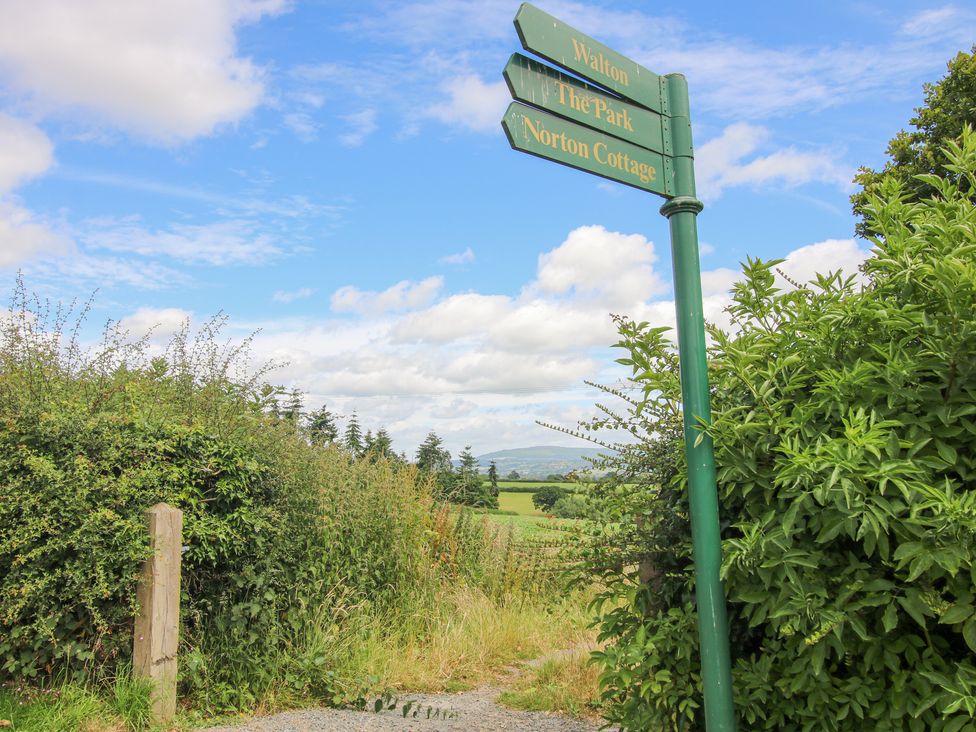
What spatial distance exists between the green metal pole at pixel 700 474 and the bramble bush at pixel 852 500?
0.07 metres

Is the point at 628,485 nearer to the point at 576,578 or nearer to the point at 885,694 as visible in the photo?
the point at 576,578

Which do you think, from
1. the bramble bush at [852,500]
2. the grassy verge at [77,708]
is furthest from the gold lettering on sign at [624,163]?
the grassy verge at [77,708]

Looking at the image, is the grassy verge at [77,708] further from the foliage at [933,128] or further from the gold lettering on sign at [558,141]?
the foliage at [933,128]

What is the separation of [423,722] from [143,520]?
93.0 inches

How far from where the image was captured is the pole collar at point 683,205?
308 centimetres

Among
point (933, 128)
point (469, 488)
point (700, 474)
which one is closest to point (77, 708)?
point (700, 474)

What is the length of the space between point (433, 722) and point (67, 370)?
13.7ft

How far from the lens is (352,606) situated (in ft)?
20.6

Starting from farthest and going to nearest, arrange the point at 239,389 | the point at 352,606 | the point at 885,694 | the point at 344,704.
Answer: the point at 239,389 → the point at 352,606 → the point at 344,704 → the point at 885,694

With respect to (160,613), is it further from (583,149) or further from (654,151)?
(654,151)

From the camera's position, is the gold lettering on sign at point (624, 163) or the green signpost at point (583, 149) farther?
the gold lettering on sign at point (624, 163)

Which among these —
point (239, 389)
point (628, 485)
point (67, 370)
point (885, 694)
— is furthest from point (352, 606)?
point (885, 694)

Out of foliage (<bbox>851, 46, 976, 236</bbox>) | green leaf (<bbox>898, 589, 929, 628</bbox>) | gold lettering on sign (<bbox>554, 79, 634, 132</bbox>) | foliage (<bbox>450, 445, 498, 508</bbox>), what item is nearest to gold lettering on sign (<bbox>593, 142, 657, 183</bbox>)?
gold lettering on sign (<bbox>554, 79, 634, 132</bbox>)

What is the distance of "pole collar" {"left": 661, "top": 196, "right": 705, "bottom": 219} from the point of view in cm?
308
